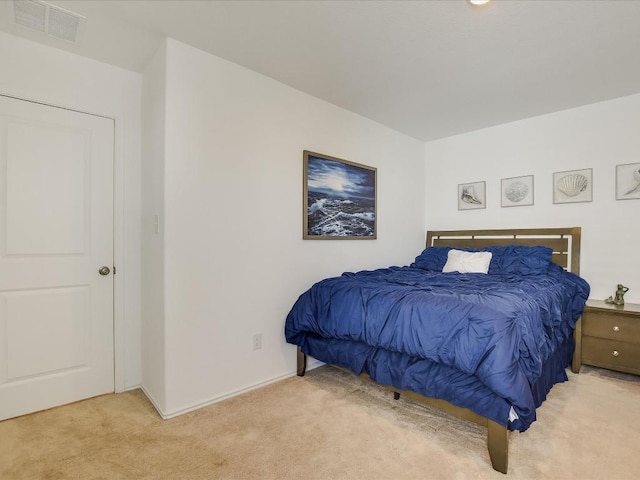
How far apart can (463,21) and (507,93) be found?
4.24ft

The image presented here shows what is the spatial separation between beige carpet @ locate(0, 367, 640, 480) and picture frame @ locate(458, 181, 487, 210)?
7.37 ft

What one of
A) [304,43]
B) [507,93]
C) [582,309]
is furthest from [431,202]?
[304,43]

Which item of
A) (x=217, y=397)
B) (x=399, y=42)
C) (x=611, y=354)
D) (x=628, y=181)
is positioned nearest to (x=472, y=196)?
(x=628, y=181)

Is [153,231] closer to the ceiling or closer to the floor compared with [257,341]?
closer to the ceiling

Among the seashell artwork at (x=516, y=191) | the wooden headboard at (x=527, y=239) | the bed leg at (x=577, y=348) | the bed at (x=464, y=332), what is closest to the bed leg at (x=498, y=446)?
the bed at (x=464, y=332)

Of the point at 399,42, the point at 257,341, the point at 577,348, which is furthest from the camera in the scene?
the point at 577,348

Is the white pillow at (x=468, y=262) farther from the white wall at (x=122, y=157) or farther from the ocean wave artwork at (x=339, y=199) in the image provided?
the white wall at (x=122, y=157)

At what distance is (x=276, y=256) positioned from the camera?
9.14ft

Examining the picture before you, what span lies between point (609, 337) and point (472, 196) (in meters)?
1.97

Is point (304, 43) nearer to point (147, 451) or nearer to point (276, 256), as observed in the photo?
point (276, 256)

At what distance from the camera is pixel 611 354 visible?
2.83m

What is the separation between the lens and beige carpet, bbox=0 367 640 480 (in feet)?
5.49

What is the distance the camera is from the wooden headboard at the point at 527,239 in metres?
3.36

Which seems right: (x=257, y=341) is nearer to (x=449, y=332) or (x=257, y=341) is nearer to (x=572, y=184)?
(x=449, y=332)
